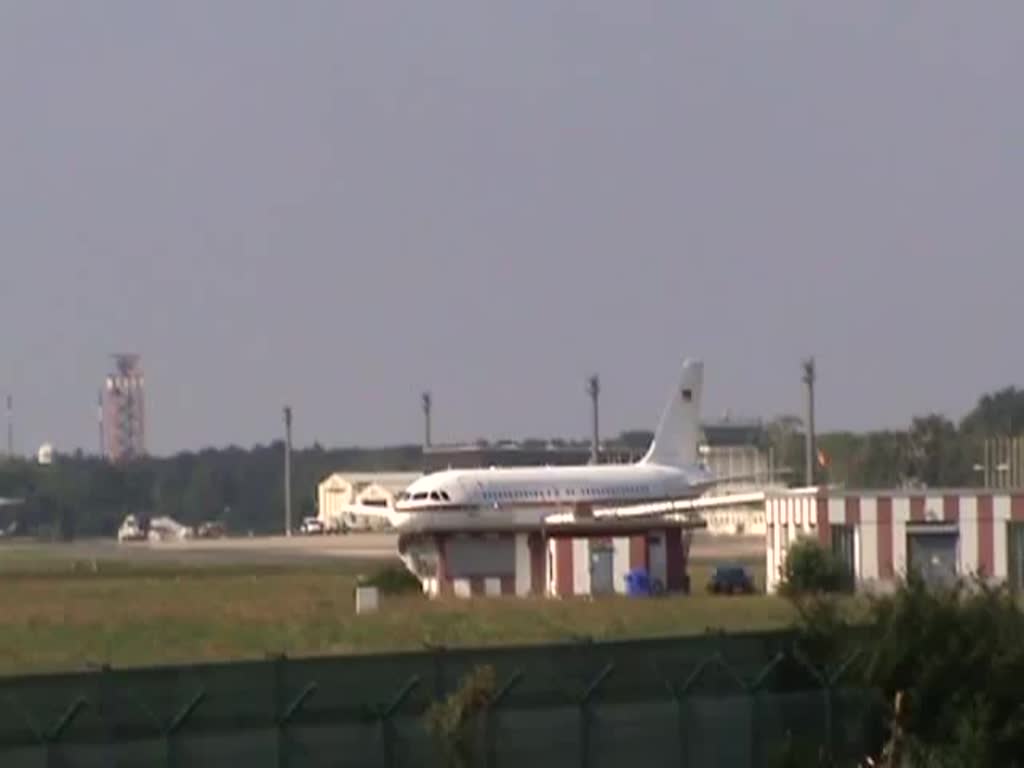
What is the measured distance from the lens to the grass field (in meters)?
42.2

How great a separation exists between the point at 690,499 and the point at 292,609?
41150 millimetres

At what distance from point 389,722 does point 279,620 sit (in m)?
31.9

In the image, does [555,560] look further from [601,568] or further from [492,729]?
[492,729]

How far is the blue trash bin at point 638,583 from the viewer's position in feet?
217

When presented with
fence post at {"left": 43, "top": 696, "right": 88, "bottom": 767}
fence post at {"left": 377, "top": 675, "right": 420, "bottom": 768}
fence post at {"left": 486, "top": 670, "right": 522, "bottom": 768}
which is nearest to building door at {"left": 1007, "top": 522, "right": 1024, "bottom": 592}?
fence post at {"left": 486, "top": 670, "right": 522, "bottom": 768}

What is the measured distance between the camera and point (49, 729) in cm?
1941

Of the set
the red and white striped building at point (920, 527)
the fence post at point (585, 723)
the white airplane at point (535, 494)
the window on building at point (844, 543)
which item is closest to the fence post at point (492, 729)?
the fence post at point (585, 723)

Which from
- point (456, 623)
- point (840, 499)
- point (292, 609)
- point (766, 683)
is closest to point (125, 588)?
point (292, 609)

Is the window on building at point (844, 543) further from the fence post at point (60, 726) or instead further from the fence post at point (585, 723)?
the fence post at point (60, 726)

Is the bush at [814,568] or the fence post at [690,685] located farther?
the bush at [814,568]

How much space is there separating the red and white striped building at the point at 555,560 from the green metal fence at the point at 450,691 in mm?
44916

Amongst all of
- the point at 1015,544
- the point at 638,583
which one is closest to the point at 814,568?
the point at 1015,544

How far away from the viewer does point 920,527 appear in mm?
60875

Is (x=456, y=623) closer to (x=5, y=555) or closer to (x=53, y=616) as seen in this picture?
(x=53, y=616)
